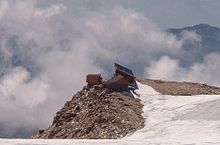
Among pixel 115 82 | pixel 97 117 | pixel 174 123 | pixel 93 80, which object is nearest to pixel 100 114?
pixel 97 117

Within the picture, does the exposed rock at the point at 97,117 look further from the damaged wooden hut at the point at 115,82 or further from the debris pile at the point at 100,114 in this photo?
the damaged wooden hut at the point at 115,82

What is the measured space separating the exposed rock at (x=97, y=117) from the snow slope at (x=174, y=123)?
3.10ft

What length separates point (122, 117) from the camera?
35750 millimetres

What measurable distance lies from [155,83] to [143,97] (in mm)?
9088

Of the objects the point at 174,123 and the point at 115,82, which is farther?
the point at 115,82

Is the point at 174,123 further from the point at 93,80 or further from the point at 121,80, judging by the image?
the point at 93,80

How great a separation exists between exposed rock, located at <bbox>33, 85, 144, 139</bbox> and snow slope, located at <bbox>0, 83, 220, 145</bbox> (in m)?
0.94

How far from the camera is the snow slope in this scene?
28.3 meters

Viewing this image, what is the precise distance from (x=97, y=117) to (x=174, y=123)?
493 cm

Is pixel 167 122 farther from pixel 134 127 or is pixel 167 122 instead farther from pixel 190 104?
pixel 190 104

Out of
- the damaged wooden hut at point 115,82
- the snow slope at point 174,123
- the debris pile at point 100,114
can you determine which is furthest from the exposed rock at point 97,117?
the snow slope at point 174,123

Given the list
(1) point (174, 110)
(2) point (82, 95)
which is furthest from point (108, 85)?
(1) point (174, 110)

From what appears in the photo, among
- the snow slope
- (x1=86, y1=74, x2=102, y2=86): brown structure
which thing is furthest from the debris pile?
the snow slope

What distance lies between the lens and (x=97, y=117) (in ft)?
119
